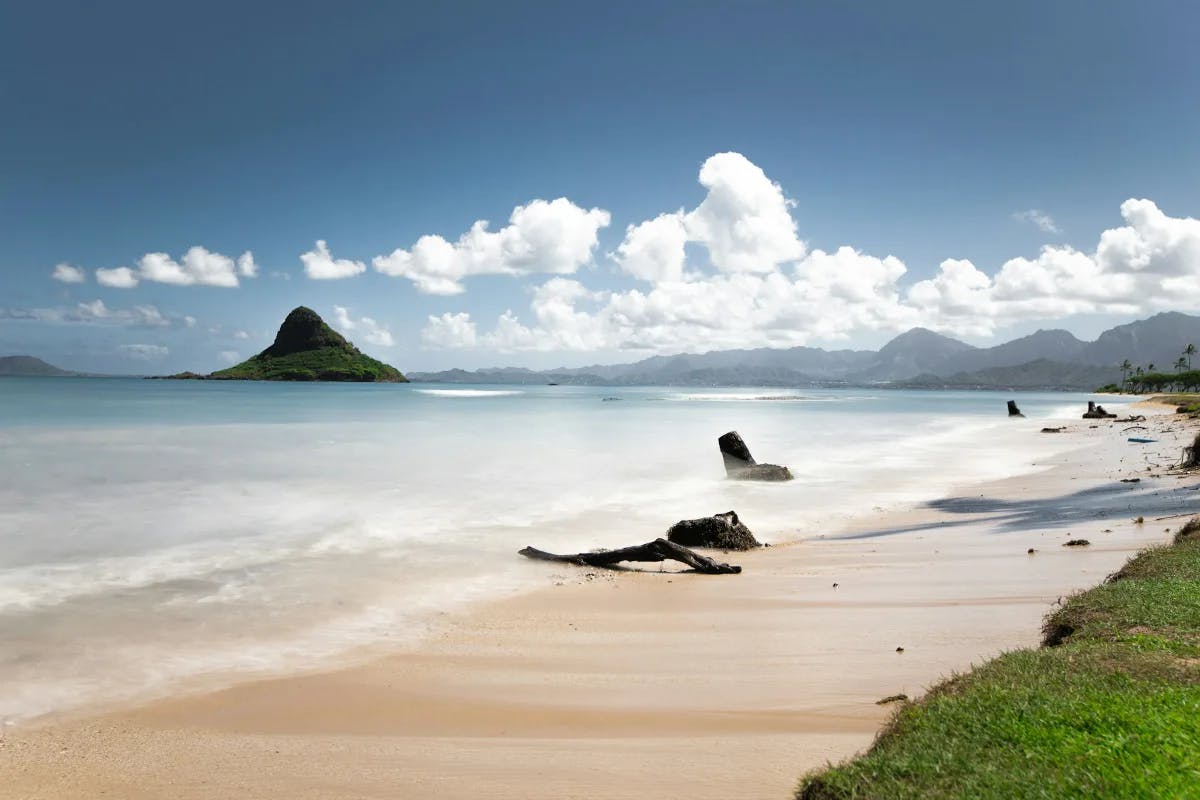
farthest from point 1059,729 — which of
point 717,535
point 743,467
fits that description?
point 743,467

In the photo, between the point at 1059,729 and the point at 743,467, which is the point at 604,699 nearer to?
the point at 1059,729

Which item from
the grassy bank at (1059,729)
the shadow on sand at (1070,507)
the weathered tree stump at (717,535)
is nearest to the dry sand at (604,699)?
the grassy bank at (1059,729)

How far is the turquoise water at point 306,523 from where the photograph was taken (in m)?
9.34

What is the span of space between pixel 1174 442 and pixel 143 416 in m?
75.8

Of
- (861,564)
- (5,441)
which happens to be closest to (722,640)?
(861,564)

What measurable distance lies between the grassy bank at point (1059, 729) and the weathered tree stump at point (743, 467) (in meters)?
19.8

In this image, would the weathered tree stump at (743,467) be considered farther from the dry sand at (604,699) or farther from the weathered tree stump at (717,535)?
the dry sand at (604,699)

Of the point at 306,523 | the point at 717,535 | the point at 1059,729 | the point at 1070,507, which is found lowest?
the point at 306,523

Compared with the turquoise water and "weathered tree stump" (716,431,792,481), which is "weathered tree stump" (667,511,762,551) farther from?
"weathered tree stump" (716,431,792,481)

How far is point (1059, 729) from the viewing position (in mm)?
4219

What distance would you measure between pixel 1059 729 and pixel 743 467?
2261 cm

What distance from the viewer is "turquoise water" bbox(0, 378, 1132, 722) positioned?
9.34 m

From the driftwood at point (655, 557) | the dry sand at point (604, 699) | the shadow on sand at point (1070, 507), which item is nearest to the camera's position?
the dry sand at point (604, 699)

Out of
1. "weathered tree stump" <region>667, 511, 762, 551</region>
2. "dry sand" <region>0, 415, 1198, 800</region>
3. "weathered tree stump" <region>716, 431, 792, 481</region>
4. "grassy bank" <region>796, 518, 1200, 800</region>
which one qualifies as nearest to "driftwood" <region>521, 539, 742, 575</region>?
"dry sand" <region>0, 415, 1198, 800</region>
